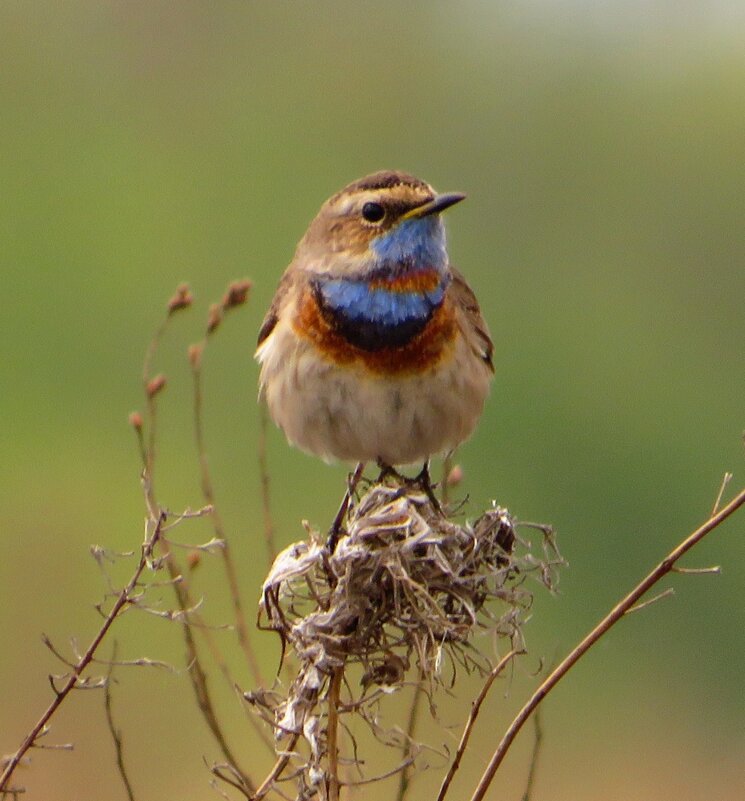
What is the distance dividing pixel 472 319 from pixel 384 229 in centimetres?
65

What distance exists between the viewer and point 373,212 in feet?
19.8

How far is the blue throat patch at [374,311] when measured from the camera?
19.5ft

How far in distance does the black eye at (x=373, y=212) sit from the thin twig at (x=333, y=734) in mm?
2215

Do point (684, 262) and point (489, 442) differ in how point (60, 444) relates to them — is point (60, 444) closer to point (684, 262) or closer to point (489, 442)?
point (489, 442)

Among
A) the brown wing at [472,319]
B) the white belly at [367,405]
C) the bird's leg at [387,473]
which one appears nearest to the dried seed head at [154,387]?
the white belly at [367,405]

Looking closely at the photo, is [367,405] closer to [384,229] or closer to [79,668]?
[384,229]

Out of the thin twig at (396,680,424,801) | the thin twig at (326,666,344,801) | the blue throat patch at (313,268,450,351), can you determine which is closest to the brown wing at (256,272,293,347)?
the blue throat patch at (313,268,450,351)

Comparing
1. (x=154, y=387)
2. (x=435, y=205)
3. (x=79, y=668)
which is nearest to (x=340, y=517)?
(x=154, y=387)

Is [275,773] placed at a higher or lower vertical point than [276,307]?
lower

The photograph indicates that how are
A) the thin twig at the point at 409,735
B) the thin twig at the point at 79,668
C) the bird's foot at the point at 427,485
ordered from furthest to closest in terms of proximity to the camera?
the bird's foot at the point at 427,485, the thin twig at the point at 409,735, the thin twig at the point at 79,668

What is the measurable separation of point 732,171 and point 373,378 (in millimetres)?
12023

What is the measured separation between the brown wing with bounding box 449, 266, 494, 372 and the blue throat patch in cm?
28

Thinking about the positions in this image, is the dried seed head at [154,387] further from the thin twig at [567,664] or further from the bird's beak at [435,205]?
the thin twig at [567,664]

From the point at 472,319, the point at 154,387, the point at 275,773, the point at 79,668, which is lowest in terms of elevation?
the point at 275,773
